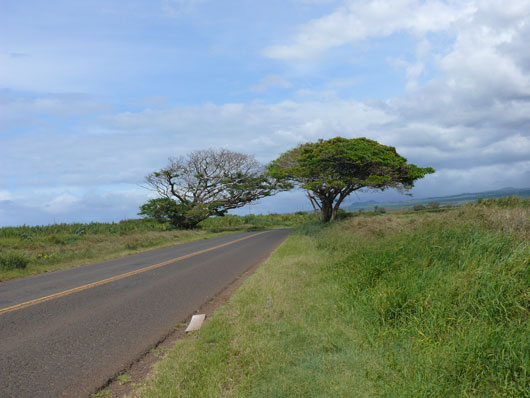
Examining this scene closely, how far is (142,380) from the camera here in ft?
15.1

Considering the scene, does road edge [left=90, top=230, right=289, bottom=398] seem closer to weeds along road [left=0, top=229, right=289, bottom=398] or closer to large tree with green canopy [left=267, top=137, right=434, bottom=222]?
weeds along road [left=0, top=229, right=289, bottom=398]

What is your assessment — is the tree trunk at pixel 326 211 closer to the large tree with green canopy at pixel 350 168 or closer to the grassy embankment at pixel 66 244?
the large tree with green canopy at pixel 350 168

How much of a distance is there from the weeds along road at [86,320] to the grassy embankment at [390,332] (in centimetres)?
93

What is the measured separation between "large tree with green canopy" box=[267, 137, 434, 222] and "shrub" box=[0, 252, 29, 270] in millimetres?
20027

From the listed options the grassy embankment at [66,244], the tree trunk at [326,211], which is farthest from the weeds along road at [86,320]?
the tree trunk at [326,211]

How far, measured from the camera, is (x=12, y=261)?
15.1 metres

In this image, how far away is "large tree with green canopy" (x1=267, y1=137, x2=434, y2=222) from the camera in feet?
92.6

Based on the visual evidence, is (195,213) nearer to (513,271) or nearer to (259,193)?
(259,193)

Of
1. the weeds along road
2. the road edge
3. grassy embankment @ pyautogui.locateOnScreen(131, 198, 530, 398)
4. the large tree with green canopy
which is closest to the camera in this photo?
grassy embankment @ pyautogui.locateOnScreen(131, 198, 530, 398)

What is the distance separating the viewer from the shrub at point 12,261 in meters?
14.8

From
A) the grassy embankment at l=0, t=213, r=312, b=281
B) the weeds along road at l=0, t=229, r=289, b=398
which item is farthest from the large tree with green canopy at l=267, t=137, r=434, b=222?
the weeds along road at l=0, t=229, r=289, b=398

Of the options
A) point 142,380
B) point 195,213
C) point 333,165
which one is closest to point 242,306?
point 142,380

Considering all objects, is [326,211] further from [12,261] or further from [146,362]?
[146,362]

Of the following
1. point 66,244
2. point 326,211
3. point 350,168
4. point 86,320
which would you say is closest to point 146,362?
point 86,320
